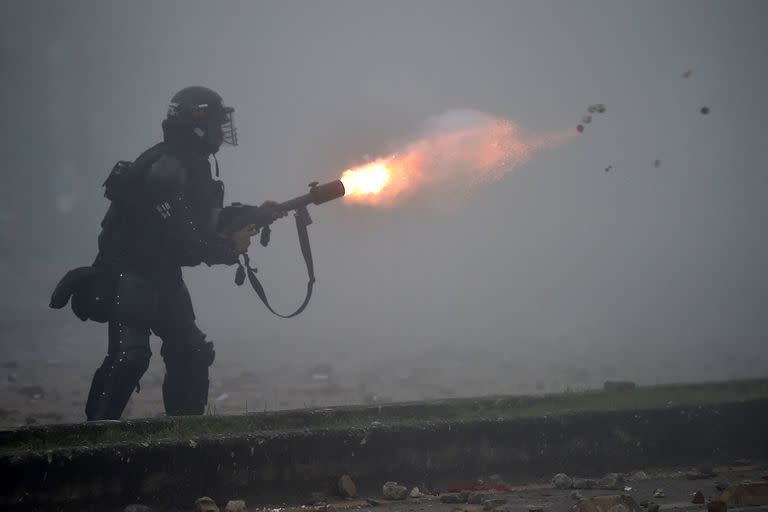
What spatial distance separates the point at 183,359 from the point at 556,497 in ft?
7.92

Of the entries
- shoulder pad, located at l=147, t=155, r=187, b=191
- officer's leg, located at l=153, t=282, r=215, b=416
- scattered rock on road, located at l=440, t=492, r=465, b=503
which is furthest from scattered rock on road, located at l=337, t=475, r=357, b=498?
shoulder pad, located at l=147, t=155, r=187, b=191

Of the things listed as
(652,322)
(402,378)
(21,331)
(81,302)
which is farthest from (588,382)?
(652,322)

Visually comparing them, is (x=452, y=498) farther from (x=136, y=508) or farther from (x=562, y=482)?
(x=136, y=508)

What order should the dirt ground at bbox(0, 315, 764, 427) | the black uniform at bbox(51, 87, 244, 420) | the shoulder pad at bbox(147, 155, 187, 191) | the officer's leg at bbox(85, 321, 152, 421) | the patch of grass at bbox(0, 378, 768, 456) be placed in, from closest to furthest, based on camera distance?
the patch of grass at bbox(0, 378, 768, 456), the officer's leg at bbox(85, 321, 152, 421), the black uniform at bbox(51, 87, 244, 420), the shoulder pad at bbox(147, 155, 187, 191), the dirt ground at bbox(0, 315, 764, 427)

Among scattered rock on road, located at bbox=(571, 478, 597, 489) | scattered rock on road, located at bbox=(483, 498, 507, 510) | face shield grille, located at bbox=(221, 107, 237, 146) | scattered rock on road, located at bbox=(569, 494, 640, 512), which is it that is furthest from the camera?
face shield grille, located at bbox=(221, 107, 237, 146)

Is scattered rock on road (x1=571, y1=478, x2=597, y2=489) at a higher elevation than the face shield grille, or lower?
lower

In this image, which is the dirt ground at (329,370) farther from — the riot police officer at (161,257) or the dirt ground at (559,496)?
the dirt ground at (559,496)

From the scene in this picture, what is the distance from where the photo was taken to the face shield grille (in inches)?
229

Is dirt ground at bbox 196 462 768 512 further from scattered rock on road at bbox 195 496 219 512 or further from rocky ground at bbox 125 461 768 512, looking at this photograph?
scattered rock on road at bbox 195 496 219 512

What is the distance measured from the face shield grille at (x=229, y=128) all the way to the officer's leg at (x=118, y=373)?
1450 mm

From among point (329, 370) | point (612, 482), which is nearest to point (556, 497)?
point (612, 482)

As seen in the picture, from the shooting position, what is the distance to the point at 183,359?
5.48m

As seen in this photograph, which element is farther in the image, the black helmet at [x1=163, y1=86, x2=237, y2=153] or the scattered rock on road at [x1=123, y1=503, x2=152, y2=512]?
the black helmet at [x1=163, y1=86, x2=237, y2=153]

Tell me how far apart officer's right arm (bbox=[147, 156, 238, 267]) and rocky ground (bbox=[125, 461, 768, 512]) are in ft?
5.82
